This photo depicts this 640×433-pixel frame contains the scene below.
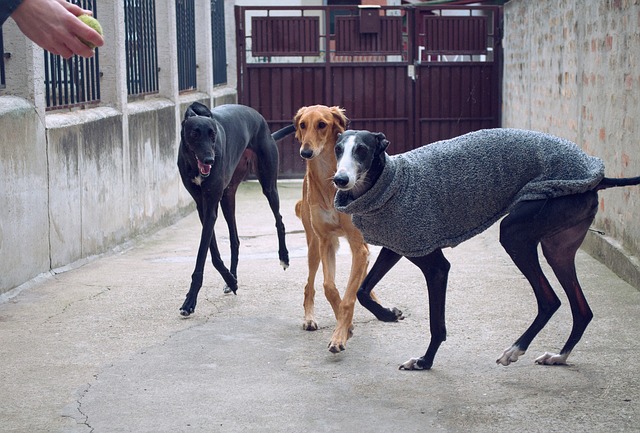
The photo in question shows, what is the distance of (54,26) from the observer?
252 centimetres

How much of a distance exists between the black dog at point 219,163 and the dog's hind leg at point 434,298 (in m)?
1.93

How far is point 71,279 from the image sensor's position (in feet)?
25.2

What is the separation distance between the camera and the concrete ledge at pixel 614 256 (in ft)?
23.3

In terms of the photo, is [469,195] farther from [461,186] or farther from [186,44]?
[186,44]

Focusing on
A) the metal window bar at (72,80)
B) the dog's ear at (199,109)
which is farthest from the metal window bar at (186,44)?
the dog's ear at (199,109)

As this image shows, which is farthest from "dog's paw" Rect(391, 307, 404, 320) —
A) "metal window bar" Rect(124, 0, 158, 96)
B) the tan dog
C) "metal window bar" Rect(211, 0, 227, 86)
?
"metal window bar" Rect(211, 0, 227, 86)

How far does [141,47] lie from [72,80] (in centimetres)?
218

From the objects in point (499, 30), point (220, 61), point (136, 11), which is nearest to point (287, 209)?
point (136, 11)

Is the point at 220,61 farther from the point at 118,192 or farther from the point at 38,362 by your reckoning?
the point at 38,362

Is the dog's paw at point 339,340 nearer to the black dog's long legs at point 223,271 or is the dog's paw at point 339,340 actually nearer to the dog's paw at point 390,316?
the dog's paw at point 390,316

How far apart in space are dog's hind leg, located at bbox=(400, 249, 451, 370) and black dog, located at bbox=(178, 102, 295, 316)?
1.93 m

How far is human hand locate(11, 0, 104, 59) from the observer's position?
2.50 metres

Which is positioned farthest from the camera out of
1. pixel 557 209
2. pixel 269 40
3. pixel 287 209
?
pixel 269 40

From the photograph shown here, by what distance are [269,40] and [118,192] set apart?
5.79 m
